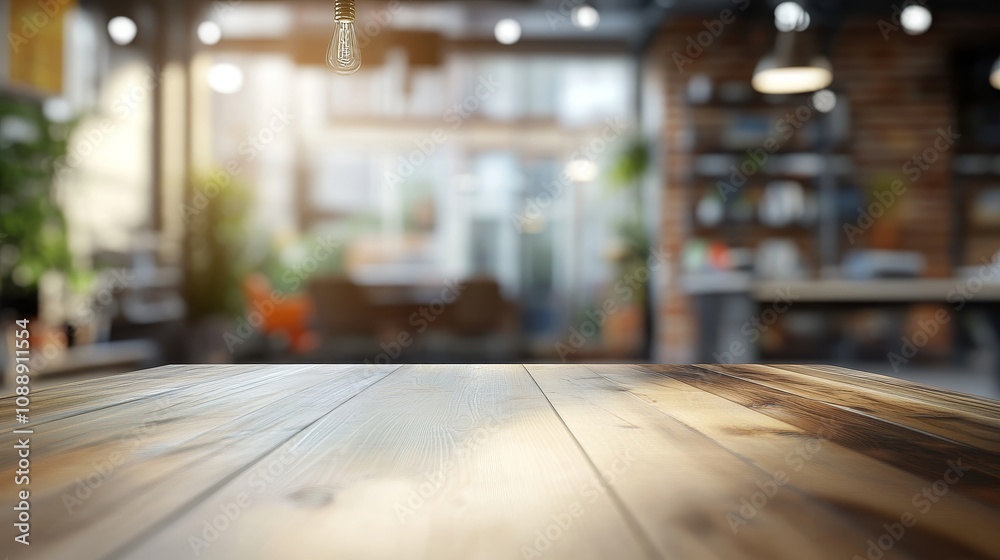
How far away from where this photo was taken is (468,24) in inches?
303

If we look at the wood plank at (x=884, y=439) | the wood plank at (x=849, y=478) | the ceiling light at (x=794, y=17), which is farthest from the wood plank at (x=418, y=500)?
the ceiling light at (x=794, y=17)

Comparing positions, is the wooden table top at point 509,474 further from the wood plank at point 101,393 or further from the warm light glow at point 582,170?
the warm light glow at point 582,170

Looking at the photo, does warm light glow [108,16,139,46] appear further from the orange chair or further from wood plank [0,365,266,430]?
wood plank [0,365,266,430]

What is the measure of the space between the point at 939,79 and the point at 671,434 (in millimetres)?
7529

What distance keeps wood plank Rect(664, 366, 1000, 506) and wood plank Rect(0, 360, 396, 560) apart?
0.55 m

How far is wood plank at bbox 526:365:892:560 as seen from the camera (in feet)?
1.50

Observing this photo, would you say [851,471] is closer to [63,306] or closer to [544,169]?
[63,306]

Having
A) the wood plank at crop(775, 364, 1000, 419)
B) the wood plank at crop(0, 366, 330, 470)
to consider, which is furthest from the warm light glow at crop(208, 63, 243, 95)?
the wood plank at crop(775, 364, 1000, 419)

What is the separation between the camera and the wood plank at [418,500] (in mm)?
453

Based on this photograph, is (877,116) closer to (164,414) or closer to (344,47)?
(344,47)

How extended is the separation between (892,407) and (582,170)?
266 inches

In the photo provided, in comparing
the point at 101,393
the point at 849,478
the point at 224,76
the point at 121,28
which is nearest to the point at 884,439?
the point at 849,478

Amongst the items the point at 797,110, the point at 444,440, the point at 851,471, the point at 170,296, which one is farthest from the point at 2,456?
the point at 797,110

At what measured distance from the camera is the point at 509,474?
0.61 meters
